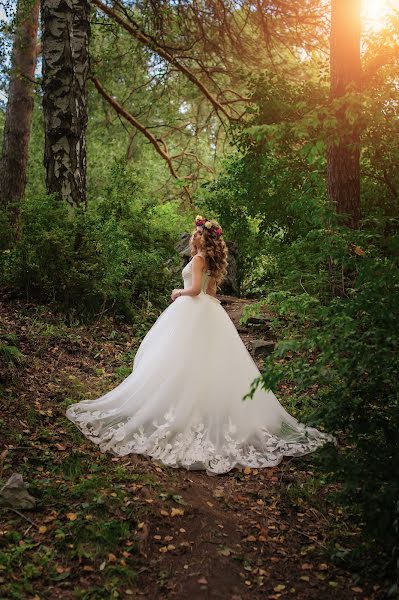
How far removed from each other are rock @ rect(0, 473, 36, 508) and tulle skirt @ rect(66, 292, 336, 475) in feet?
3.26

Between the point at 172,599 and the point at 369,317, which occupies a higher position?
the point at 369,317

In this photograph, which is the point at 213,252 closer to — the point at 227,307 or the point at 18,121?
the point at 227,307

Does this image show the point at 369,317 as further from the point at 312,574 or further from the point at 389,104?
the point at 389,104

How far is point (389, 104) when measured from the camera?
655 cm

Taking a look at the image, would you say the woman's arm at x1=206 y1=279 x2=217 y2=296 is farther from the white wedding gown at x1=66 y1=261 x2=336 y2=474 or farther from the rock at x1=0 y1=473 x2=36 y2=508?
the rock at x1=0 y1=473 x2=36 y2=508

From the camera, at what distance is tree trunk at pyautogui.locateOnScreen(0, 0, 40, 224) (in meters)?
12.2

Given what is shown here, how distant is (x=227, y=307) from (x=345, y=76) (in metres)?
4.86

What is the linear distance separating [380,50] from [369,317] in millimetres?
4689

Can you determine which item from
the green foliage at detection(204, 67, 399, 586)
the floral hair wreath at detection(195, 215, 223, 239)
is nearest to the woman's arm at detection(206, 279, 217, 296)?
the floral hair wreath at detection(195, 215, 223, 239)

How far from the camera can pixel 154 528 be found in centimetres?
382

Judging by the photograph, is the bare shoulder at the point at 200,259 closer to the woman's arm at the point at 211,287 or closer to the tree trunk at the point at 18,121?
the woman's arm at the point at 211,287

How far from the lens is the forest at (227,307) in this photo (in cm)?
345

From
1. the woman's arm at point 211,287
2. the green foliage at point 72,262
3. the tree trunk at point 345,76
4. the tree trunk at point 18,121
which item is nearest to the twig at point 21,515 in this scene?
the woman's arm at point 211,287

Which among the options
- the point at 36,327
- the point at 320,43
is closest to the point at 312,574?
the point at 36,327
